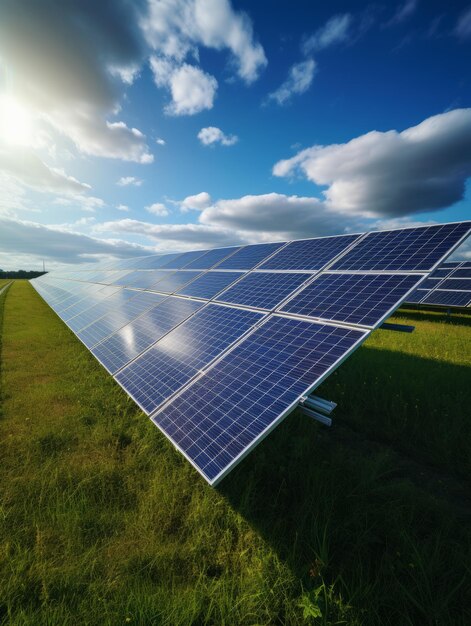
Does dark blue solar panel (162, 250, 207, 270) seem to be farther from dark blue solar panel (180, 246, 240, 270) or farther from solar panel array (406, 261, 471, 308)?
solar panel array (406, 261, 471, 308)

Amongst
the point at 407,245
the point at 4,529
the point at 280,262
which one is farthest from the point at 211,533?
the point at 280,262

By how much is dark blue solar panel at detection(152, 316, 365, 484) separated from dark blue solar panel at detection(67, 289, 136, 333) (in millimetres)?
6775

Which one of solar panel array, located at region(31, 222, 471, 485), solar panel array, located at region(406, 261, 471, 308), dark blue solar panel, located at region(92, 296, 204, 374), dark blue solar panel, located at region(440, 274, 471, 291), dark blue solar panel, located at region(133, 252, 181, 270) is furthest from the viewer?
dark blue solar panel, located at region(440, 274, 471, 291)

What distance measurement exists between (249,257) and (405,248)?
16.5 feet

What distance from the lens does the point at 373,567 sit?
2.90m

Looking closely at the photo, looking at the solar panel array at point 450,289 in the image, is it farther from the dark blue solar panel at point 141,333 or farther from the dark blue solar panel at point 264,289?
the dark blue solar panel at point 141,333

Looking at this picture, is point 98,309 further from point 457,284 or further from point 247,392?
point 457,284

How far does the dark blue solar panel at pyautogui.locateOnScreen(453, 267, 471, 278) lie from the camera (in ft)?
64.7

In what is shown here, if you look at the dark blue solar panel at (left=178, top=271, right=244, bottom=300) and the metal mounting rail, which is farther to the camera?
the dark blue solar panel at (left=178, top=271, right=244, bottom=300)

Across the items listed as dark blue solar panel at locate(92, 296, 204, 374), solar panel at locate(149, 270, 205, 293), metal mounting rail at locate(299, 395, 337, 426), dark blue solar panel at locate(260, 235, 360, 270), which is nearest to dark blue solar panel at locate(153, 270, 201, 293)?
solar panel at locate(149, 270, 205, 293)

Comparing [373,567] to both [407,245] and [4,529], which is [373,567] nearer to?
[4,529]

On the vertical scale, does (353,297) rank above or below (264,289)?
above

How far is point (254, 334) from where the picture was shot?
4.82m

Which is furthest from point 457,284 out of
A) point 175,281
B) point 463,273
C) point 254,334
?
point 254,334
